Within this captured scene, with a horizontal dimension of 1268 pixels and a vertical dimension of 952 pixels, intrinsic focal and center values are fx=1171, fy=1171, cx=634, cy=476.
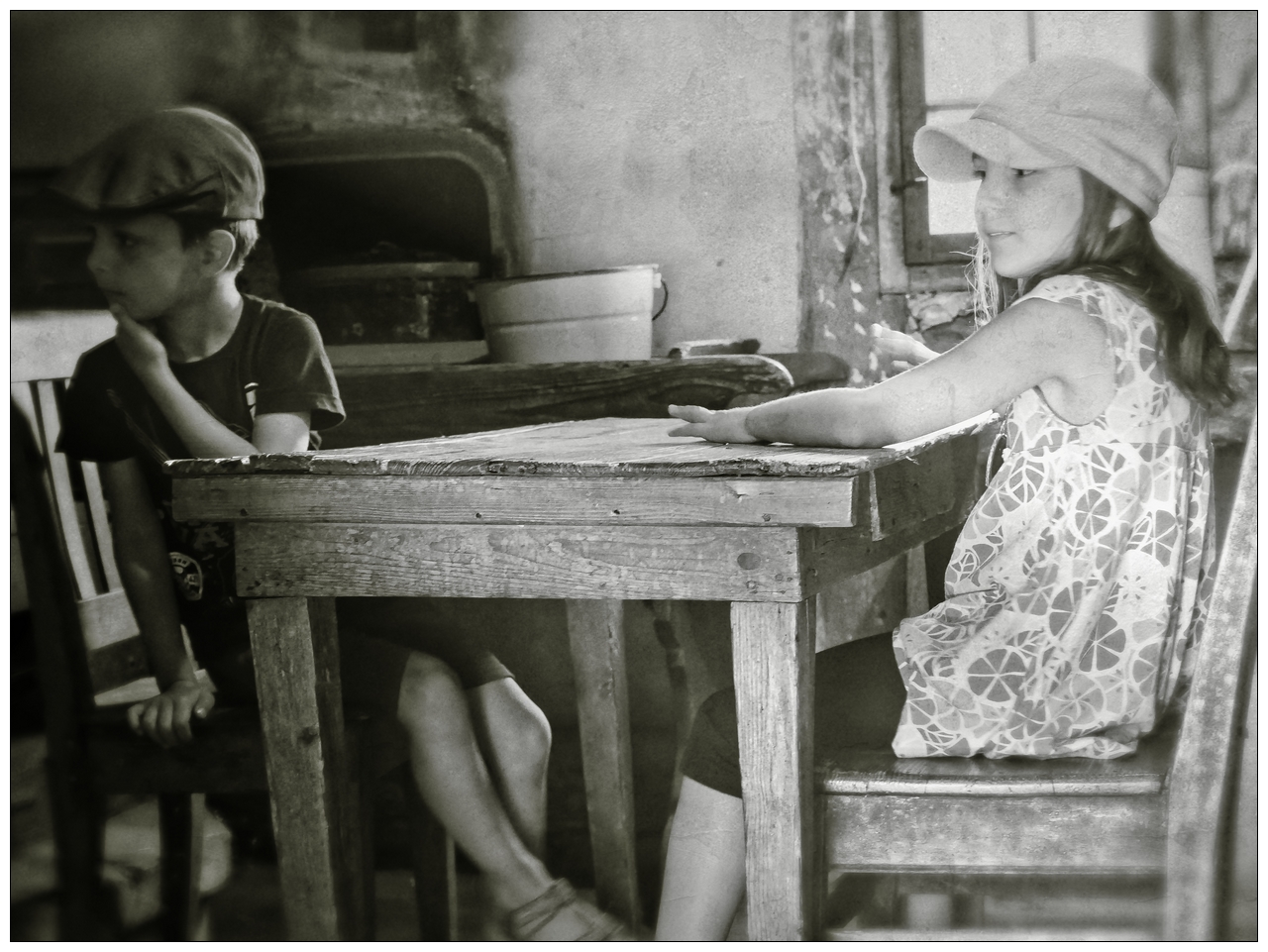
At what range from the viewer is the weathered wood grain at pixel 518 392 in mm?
1828

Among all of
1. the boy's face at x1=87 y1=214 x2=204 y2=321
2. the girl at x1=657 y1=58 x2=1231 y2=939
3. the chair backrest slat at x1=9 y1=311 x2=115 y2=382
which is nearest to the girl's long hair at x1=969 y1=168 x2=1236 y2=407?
the girl at x1=657 y1=58 x2=1231 y2=939

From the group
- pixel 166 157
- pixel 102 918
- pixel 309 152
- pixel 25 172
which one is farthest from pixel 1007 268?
pixel 102 918

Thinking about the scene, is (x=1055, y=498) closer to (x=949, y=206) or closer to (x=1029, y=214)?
(x=1029, y=214)

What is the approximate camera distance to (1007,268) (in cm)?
144

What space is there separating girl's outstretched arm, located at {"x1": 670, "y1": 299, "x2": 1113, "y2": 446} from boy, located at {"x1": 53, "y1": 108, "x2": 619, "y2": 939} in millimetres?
696

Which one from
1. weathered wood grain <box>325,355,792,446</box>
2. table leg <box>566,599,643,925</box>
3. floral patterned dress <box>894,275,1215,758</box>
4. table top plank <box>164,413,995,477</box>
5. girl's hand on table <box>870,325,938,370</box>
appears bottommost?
table leg <box>566,599,643,925</box>

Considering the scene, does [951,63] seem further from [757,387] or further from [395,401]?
[395,401]

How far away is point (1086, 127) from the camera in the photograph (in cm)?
137

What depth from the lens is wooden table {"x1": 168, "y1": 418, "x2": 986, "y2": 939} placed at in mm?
1191

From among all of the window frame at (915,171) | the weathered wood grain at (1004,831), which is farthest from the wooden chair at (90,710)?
the window frame at (915,171)

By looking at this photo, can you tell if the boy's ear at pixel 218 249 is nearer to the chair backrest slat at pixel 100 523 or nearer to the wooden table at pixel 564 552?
the chair backrest slat at pixel 100 523

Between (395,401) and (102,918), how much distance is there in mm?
856

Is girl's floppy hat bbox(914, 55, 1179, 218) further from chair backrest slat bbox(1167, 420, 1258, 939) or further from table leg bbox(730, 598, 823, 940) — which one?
table leg bbox(730, 598, 823, 940)

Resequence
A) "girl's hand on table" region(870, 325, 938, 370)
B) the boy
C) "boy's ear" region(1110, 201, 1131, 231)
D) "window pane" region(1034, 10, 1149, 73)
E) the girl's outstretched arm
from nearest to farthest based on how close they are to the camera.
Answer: the girl's outstretched arm → "boy's ear" region(1110, 201, 1131, 231) → "window pane" region(1034, 10, 1149, 73) → the boy → "girl's hand on table" region(870, 325, 938, 370)
